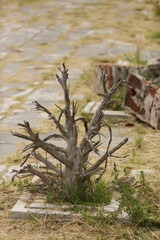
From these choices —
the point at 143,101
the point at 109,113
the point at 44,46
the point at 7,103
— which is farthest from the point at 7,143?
the point at 44,46

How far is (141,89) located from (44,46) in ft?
15.3

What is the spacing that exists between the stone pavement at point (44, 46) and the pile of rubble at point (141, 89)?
0.78 meters

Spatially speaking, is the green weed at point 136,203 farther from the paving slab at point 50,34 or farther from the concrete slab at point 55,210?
the paving slab at point 50,34

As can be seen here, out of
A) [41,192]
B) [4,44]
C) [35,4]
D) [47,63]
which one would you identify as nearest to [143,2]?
[35,4]

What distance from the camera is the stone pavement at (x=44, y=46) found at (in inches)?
244

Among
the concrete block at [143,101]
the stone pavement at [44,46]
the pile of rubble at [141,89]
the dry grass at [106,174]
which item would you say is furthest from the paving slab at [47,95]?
the concrete block at [143,101]

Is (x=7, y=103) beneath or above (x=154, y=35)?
above

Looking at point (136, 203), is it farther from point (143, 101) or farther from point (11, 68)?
point (11, 68)

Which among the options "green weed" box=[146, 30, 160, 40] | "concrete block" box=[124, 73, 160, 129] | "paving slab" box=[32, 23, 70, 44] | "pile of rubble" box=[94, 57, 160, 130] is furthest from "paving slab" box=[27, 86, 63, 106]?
"green weed" box=[146, 30, 160, 40]

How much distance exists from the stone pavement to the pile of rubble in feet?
2.56

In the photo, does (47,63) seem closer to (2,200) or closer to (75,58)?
(75,58)

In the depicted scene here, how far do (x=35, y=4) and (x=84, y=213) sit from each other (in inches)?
502

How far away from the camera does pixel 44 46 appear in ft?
31.8

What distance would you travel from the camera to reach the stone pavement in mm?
6203
